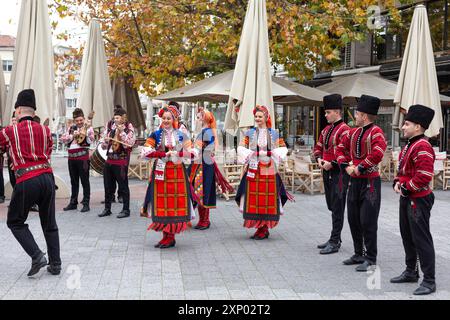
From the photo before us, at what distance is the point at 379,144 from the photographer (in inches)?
229

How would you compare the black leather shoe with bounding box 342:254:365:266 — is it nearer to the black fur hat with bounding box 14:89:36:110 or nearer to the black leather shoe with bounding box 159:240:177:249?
the black leather shoe with bounding box 159:240:177:249

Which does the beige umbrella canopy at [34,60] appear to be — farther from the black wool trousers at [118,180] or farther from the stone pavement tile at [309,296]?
the stone pavement tile at [309,296]

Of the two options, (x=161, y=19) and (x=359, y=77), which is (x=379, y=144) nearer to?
(x=359, y=77)

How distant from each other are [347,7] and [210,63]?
4.00m

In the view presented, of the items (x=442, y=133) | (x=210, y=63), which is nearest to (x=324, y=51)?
(x=210, y=63)

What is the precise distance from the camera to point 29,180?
5434 mm

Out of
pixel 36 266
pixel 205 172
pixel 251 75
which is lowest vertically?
pixel 36 266

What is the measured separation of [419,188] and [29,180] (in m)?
3.77

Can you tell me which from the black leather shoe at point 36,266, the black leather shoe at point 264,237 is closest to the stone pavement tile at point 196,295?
the black leather shoe at point 36,266

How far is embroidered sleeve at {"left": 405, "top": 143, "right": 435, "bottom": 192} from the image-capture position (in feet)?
16.5

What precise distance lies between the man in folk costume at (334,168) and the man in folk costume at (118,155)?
381cm

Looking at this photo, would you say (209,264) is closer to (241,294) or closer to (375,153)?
(241,294)

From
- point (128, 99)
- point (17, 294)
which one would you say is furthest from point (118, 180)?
point (128, 99)

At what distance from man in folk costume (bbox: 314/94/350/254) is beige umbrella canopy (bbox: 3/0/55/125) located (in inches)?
190
